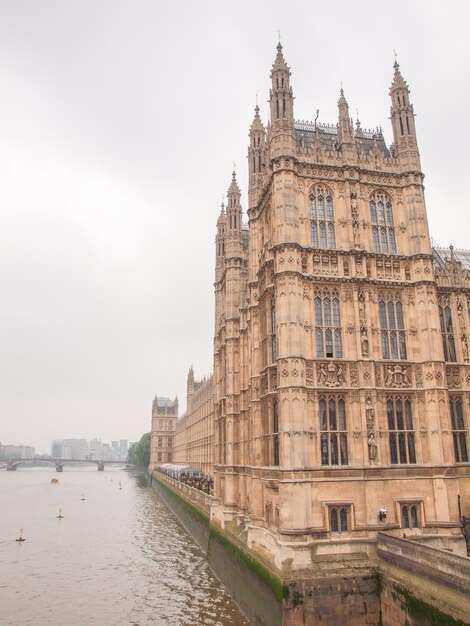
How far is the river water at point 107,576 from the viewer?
29719mm

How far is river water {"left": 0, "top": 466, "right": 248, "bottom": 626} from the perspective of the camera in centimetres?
2972

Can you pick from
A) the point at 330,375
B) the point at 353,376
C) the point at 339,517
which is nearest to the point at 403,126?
the point at 353,376

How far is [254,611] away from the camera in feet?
87.6

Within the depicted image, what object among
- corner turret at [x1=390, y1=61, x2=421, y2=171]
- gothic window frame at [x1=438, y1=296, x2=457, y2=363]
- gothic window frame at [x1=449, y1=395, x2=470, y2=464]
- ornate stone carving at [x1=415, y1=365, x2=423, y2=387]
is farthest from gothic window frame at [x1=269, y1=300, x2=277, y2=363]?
corner turret at [x1=390, y1=61, x2=421, y2=171]

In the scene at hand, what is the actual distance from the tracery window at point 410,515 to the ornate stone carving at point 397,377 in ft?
20.7

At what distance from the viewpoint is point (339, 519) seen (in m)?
26.4

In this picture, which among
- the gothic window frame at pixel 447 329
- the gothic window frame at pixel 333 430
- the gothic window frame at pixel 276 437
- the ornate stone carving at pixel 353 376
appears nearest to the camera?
the gothic window frame at pixel 333 430

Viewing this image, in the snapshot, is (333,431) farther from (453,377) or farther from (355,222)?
(355,222)

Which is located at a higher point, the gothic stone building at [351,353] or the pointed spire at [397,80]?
the pointed spire at [397,80]

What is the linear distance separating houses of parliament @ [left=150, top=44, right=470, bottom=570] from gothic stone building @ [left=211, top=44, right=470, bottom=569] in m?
0.07

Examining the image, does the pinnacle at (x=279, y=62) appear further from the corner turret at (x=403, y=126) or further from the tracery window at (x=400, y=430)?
the tracery window at (x=400, y=430)

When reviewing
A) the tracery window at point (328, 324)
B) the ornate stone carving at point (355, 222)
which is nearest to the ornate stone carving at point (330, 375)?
the tracery window at point (328, 324)

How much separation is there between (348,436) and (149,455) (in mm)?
172212

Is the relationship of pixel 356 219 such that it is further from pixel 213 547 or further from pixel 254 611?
pixel 213 547
